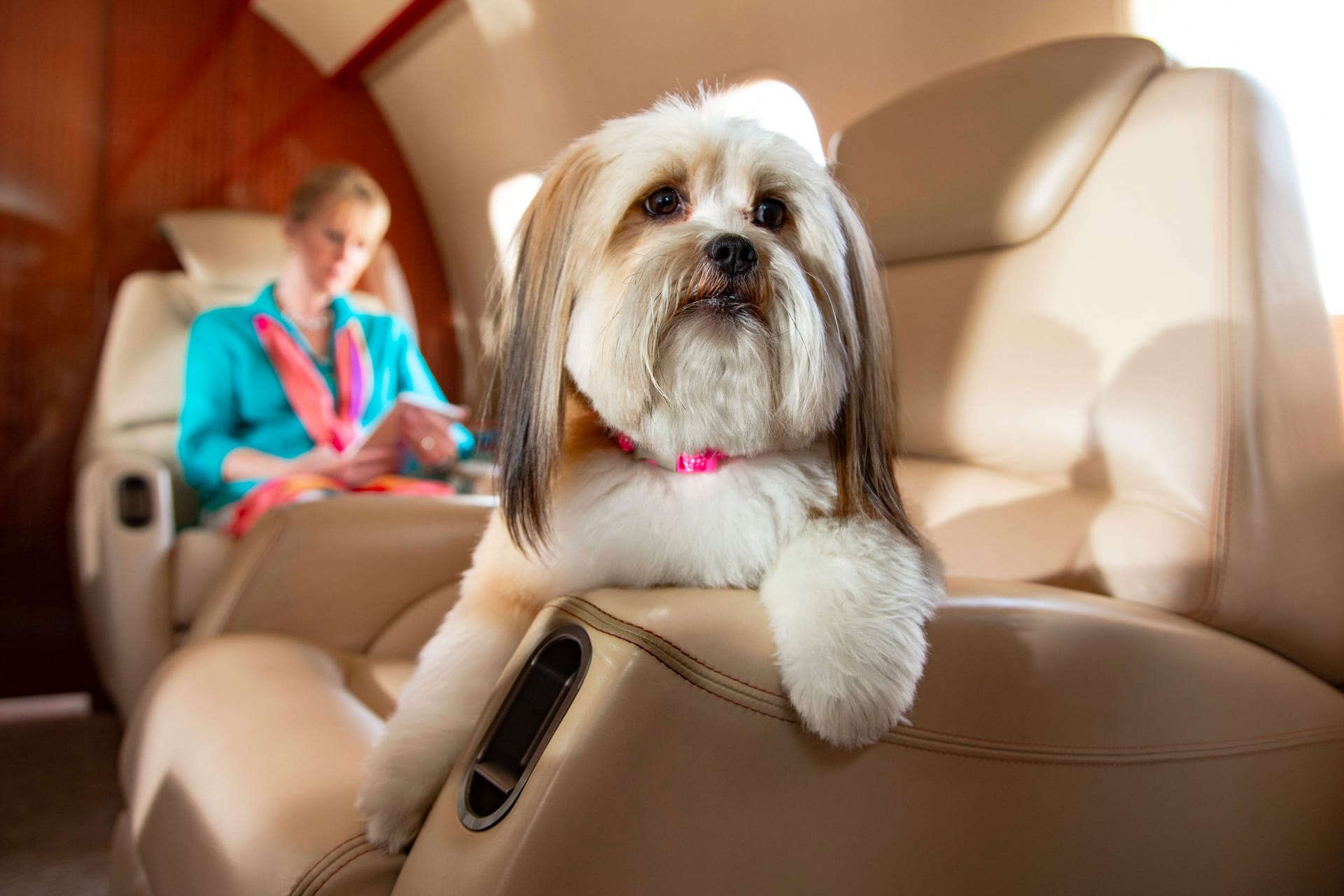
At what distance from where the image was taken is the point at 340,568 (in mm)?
1692

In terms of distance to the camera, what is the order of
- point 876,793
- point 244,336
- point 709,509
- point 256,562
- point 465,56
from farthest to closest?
point 465,56 < point 244,336 < point 256,562 < point 709,509 < point 876,793

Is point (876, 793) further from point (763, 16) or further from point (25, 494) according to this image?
point (25, 494)

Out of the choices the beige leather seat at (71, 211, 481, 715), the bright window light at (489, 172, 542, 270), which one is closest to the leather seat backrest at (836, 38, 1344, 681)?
the beige leather seat at (71, 211, 481, 715)

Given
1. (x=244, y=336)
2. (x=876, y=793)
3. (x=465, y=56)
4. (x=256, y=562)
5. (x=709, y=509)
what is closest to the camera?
(x=876, y=793)

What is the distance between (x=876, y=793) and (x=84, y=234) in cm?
378

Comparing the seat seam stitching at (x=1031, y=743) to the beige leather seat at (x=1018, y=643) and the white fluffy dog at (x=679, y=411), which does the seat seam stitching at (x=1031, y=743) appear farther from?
the white fluffy dog at (x=679, y=411)

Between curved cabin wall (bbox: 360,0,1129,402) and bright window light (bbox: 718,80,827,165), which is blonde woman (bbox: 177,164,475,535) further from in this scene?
Answer: bright window light (bbox: 718,80,827,165)

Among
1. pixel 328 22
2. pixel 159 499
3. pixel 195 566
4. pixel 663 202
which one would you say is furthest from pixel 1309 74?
pixel 328 22

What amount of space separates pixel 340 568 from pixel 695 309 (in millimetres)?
Result: 1046

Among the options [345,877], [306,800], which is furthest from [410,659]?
[345,877]

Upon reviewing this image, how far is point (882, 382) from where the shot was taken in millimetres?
1052

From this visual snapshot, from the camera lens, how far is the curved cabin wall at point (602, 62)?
2.08 meters

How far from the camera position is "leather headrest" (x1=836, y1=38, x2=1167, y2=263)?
1444 mm

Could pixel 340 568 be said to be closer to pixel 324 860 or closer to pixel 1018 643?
pixel 324 860
